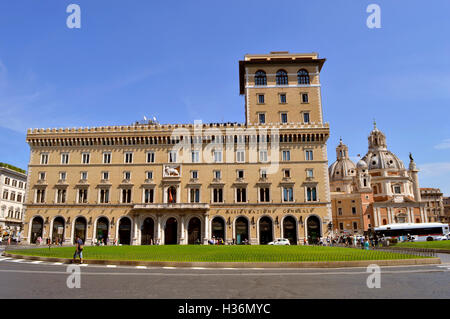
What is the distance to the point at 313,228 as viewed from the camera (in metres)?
57.5

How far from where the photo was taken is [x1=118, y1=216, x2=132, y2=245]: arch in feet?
192

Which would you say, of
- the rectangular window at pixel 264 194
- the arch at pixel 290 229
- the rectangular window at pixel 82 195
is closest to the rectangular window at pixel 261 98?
the rectangular window at pixel 264 194

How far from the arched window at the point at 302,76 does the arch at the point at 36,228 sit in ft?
170

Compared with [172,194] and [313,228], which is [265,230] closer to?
[313,228]

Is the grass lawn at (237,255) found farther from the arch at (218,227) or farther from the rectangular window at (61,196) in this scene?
the rectangular window at (61,196)

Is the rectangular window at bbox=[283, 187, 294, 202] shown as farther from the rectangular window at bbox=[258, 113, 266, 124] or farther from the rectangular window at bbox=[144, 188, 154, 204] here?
the rectangular window at bbox=[144, 188, 154, 204]

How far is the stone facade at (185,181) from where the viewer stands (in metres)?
57.8

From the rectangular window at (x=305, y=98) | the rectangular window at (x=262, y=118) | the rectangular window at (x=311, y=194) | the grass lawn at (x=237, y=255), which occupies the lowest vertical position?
the grass lawn at (x=237, y=255)

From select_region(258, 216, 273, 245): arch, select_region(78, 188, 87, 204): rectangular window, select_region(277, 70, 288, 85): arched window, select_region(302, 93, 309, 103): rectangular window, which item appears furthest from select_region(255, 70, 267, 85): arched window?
select_region(78, 188, 87, 204): rectangular window

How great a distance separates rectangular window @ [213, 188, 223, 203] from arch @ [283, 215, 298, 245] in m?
11.1

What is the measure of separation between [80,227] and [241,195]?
27567 millimetres

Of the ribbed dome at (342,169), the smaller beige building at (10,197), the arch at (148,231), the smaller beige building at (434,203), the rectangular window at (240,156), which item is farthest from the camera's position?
the smaller beige building at (434,203)

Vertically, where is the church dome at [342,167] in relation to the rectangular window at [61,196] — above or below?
above
